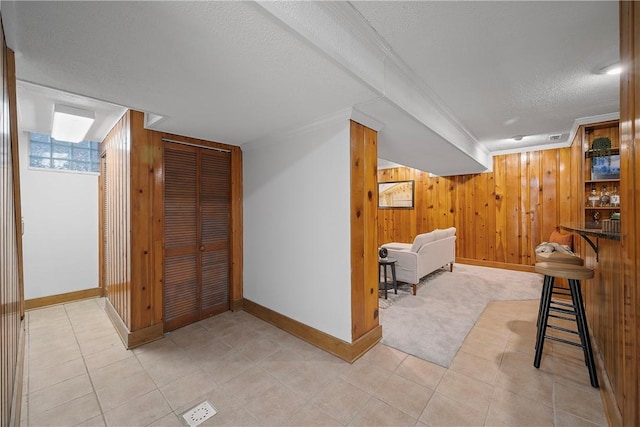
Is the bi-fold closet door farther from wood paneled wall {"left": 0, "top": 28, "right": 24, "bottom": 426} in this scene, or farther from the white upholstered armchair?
the white upholstered armchair

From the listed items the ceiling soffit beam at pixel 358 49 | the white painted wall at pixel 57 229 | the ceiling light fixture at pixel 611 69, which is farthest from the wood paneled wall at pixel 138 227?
the ceiling light fixture at pixel 611 69

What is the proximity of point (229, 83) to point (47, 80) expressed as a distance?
43.4 inches

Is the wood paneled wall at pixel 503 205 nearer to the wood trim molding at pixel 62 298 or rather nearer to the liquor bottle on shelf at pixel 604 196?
the liquor bottle on shelf at pixel 604 196

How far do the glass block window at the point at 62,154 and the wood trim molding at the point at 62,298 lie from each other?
1.70 meters

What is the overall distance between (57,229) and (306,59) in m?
4.12

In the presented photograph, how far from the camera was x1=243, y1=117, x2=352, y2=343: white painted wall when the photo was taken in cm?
229

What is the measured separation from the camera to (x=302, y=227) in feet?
8.60

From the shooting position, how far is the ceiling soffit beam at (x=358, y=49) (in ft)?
4.08

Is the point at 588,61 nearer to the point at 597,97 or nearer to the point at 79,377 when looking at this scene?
→ the point at 597,97

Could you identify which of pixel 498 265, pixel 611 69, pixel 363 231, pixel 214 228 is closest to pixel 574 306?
pixel 363 231

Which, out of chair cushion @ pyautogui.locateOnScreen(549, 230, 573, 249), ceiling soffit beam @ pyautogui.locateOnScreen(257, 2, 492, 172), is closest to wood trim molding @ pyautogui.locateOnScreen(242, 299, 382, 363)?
ceiling soffit beam @ pyautogui.locateOnScreen(257, 2, 492, 172)

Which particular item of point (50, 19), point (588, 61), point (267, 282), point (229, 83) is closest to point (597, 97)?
point (588, 61)

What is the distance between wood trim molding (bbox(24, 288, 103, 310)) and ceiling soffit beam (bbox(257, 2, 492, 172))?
4391 mm

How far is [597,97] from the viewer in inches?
103
